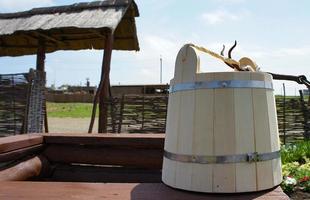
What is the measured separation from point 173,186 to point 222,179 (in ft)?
0.81

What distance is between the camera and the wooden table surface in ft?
5.64

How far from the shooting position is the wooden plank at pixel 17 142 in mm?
2524

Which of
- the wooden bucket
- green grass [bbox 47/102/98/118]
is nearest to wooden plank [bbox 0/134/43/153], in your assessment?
the wooden bucket

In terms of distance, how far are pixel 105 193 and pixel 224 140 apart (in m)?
0.58

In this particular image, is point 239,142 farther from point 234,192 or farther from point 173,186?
point 173,186

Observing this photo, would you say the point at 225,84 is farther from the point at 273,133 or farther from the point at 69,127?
the point at 69,127

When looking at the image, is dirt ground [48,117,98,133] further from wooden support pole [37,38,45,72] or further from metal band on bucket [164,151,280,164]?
metal band on bucket [164,151,280,164]

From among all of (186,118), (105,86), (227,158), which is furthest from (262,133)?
(105,86)

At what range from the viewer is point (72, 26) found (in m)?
8.31

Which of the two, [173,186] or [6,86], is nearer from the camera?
[173,186]

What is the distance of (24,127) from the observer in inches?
343

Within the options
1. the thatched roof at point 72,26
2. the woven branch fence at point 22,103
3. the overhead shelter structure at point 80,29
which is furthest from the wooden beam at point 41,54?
the woven branch fence at point 22,103

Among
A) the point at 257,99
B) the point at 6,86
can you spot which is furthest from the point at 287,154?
the point at 6,86

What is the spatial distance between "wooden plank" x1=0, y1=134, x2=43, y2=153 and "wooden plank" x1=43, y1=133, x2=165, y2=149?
0.40ft
